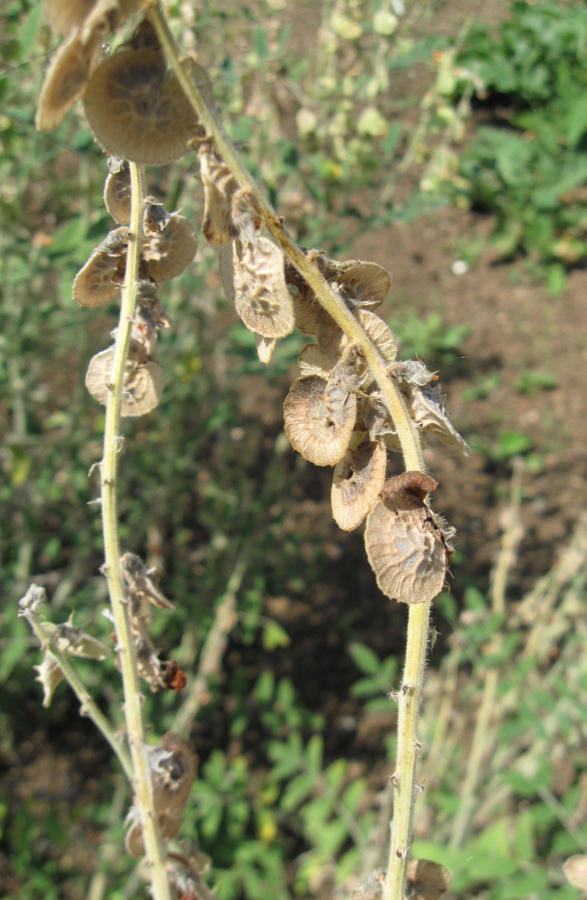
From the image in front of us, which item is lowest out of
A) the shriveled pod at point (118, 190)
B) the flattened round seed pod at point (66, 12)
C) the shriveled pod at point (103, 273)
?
the shriveled pod at point (103, 273)

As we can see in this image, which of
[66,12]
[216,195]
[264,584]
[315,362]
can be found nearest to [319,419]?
[315,362]

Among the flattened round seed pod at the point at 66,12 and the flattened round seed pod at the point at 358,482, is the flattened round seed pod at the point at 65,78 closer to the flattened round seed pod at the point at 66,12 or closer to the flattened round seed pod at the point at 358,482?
the flattened round seed pod at the point at 66,12

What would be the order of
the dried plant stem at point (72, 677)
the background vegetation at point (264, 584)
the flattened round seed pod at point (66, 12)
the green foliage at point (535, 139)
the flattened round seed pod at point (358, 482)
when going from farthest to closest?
the green foliage at point (535, 139), the background vegetation at point (264, 584), the dried plant stem at point (72, 677), the flattened round seed pod at point (358, 482), the flattened round seed pod at point (66, 12)

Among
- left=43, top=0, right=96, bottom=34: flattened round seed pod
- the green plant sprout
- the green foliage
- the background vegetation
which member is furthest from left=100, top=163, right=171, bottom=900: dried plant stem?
the green foliage

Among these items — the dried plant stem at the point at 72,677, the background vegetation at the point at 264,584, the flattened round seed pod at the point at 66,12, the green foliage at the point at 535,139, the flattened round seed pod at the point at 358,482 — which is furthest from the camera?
the green foliage at the point at 535,139

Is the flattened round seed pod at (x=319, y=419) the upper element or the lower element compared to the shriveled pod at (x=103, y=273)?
lower

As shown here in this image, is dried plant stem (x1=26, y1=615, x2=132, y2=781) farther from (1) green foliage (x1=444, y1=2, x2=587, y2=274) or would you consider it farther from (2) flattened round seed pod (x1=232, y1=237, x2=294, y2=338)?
(1) green foliage (x1=444, y1=2, x2=587, y2=274)

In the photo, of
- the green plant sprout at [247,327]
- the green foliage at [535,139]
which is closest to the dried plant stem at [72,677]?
the green plant sprout at [247,327]

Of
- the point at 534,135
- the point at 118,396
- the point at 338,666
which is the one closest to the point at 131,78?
the point at 118,396
